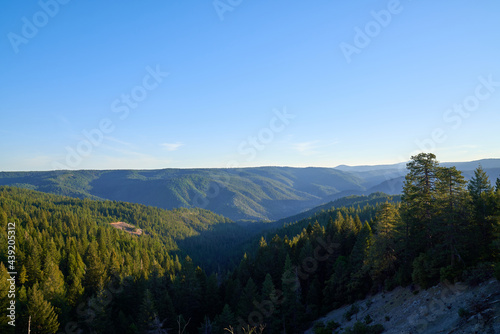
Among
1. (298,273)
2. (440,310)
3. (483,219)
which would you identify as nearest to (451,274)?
(440,310)

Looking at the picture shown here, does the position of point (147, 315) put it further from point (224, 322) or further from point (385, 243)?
point (385, 243)

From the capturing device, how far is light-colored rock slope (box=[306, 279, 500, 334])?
54.1ft

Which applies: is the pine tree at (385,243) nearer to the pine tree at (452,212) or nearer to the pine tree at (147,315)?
the pine tree at (452,212)

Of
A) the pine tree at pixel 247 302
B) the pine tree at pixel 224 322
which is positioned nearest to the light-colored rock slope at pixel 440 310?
the pine tree at pixel 247 302

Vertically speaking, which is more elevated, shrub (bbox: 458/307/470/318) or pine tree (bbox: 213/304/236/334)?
shrub (bbox: 458/307/470/318)

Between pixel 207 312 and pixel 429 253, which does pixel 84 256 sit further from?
pixel 429 253

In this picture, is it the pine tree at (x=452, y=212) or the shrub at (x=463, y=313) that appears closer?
the shrub at (x=463, y=313)

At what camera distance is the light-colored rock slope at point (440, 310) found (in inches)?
650

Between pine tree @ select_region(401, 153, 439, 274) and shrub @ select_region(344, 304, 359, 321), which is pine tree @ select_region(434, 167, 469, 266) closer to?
pine tree @ select_region(401, 153, 439, 274)

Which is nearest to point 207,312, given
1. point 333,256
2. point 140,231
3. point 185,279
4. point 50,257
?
point 185,279

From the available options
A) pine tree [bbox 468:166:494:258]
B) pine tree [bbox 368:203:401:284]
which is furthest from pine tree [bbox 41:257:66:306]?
pine tree [bbox 468:166:494:258]

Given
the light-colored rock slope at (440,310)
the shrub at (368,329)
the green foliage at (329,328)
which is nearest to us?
the light-colored rock slope at (440,310)

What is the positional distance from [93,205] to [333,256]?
7929 inches

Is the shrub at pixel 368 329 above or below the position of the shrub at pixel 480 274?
below
